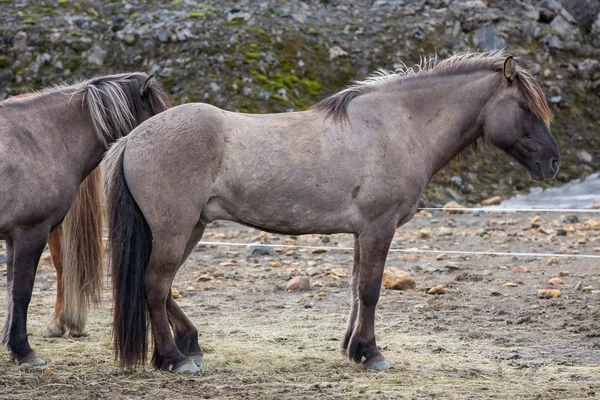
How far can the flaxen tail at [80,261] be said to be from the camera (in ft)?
20.7

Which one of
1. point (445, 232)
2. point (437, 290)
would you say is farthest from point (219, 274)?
point (445, 232)

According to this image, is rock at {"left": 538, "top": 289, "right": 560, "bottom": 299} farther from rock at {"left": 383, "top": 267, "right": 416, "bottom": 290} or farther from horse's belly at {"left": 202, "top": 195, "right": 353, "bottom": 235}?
horse's belly at {"left": 202, "top": 195, "right": 353, "bottom": 235}

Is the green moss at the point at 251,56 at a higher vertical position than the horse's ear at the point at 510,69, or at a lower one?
lower

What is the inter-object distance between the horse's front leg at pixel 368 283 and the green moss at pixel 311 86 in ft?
27.4

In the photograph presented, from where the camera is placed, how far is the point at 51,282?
28.4ft

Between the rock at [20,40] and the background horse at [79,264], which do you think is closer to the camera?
the background horse at [79,264]

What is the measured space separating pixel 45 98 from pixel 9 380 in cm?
208

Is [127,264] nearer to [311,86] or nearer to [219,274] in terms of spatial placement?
[219,274]

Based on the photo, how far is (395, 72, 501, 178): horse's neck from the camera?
5695 mm

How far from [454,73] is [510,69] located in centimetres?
41

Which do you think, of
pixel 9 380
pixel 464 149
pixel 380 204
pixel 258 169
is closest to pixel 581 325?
pixel 464 149

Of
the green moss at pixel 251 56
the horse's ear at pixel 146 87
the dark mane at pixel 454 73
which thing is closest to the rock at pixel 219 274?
the horse's ear at pixel 146 87

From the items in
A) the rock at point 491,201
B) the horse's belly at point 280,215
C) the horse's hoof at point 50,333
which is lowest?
the rock at point 491,201

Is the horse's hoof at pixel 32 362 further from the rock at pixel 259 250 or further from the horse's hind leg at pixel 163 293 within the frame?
the rock at pixel 259 250
